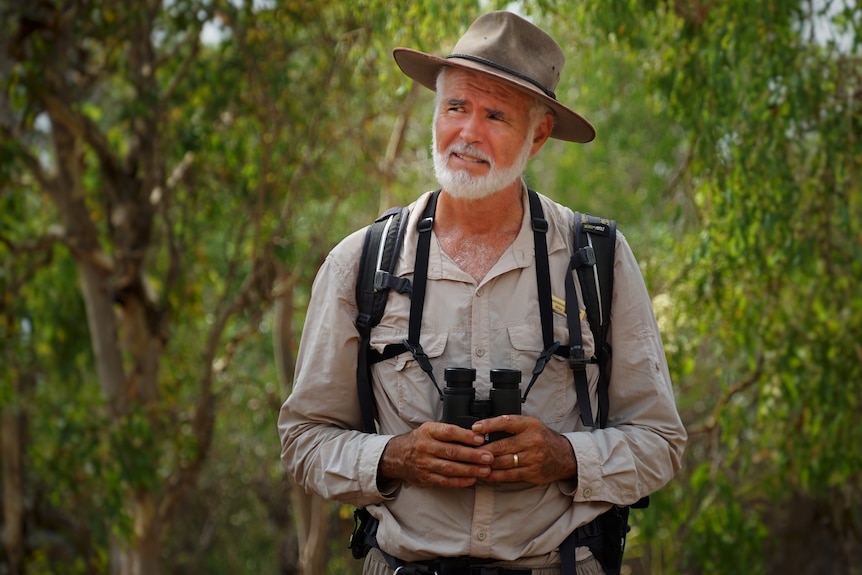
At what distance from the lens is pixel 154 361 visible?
23.4 feet

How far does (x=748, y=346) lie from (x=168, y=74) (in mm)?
4596

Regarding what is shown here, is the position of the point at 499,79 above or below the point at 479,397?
above

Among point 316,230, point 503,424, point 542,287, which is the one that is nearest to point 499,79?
point 542,287

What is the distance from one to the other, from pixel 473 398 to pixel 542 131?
0.76 metres

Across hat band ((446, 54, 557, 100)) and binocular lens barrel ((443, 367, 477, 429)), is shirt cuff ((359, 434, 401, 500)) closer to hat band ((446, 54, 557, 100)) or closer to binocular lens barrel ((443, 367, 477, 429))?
binocular lens barrel ((443, 367, 477, 429))

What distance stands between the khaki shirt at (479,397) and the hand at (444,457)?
0.29 ft

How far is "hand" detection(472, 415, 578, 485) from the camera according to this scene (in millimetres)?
2158

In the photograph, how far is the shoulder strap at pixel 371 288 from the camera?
2.38 meters

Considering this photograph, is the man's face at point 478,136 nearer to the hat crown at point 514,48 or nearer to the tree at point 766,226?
the hat crown at point 514,48

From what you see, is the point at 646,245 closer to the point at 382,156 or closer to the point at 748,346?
the point at 382,156

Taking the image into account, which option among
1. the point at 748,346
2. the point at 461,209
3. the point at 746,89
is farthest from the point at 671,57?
the point at 461,209

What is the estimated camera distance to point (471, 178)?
241 cm

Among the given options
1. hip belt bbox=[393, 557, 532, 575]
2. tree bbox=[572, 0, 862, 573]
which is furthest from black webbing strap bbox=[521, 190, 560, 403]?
tree bbox=[572, 0, 862, 573]

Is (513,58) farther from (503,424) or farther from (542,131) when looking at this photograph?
(503,424)
